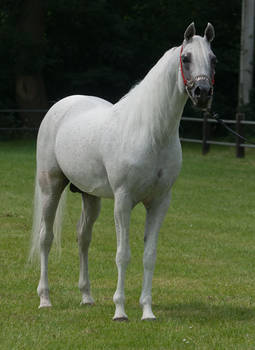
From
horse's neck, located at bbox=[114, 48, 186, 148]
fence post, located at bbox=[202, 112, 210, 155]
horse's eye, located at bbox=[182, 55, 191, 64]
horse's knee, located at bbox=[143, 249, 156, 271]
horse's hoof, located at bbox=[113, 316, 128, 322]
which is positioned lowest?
fence post, located at bbox=[202, 112, 210, 155]

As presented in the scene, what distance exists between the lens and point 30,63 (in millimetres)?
24578

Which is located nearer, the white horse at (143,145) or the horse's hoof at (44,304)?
the white horse at (143,145)

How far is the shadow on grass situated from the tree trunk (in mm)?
19123

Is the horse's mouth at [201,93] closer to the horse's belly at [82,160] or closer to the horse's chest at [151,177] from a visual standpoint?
the horse's chest at [151,177]

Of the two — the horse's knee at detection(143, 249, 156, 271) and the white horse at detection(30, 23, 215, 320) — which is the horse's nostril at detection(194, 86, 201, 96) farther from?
the horse's knee at detection(143, 249, 156, 271)

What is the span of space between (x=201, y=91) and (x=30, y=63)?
20405 mm

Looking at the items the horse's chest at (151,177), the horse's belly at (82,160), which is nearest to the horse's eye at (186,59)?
the horse's chest at (151,177)

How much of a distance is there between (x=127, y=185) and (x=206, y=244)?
3634 mm

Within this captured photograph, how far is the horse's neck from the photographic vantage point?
5.20 meters

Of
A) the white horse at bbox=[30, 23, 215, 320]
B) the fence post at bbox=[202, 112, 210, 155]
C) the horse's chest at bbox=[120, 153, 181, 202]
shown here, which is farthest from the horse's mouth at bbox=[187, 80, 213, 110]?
the fence post at bbox=[202, 112, 210, 155]

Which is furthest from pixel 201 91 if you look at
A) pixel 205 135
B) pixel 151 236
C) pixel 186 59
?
pixel 205 135

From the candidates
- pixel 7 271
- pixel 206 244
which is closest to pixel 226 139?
pixel 206 244

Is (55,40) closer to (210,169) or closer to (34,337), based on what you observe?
(210,169)

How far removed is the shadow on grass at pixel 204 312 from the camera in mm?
5527
